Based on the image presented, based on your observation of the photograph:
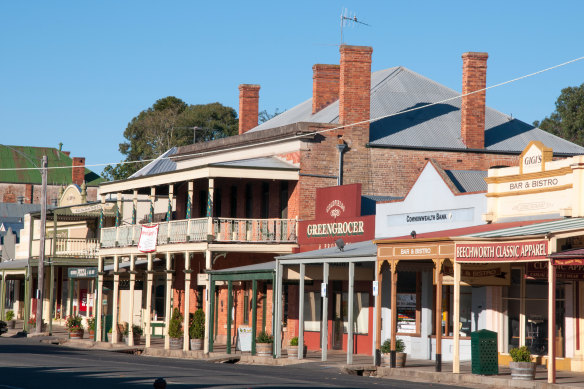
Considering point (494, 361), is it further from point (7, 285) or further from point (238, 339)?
point (7, 285)

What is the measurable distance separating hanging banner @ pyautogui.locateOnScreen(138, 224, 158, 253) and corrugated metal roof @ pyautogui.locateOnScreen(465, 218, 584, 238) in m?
16.6

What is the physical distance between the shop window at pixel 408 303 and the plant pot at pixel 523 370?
28.6 feet

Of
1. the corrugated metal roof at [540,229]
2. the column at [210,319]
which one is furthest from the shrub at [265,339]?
the corrugated metal roof at [540,229]

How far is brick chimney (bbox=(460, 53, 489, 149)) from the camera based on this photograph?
1425 inches

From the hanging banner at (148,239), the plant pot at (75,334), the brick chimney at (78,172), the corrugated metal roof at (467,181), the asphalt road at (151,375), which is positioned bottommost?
the asphalt road at (151,375)

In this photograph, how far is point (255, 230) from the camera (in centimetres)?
3475

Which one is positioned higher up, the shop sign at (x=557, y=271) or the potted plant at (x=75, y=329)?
the shop sign at (x=557, y=271)

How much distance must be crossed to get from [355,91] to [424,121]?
3556 millimetres

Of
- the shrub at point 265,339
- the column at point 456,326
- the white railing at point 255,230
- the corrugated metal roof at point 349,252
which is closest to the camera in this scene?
the column at point 456,326

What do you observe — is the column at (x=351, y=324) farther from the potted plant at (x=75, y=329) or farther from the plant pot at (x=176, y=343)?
the potted plant at (x=75, y=329)

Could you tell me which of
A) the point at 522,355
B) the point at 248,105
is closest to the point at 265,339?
the point at 522,355

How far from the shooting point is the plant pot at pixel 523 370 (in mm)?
21078

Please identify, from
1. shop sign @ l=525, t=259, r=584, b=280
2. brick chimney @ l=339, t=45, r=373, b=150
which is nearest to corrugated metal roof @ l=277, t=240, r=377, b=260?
shop sign @ l=525, t=259, r=584, b=280

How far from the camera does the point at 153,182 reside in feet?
125
